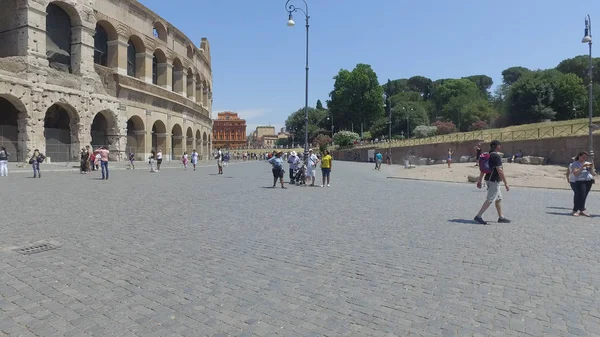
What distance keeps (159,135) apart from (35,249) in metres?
39.1

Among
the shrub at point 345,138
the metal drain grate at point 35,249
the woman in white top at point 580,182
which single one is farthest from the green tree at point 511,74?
the metal drain grate at point 35,249

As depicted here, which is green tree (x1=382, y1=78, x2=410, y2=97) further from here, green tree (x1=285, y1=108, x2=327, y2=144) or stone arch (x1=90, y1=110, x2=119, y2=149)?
stone arch (x1=90, y1=110, x2=119, y2=149)

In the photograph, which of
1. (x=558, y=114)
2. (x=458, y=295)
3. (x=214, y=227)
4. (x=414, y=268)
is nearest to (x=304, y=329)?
(x=458, y=295)

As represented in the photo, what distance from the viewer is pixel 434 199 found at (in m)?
12.6

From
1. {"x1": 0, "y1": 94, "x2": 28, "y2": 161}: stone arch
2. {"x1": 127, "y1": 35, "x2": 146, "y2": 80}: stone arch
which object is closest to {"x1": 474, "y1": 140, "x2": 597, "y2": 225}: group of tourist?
{"x1": 0, "y1": 94, "x2": 28, "y2": 161}: stone arch

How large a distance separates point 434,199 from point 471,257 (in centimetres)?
740

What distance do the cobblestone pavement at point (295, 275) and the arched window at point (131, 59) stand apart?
33186 mm

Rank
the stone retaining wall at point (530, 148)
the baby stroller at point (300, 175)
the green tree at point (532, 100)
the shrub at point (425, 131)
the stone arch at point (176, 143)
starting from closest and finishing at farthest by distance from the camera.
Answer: the baby stroller at point (300, 175), the stone retaining wall at point (530, 148), the stone arch at point (176, 143), the green tree at point (532, 100), the shrub at point (425, 131)

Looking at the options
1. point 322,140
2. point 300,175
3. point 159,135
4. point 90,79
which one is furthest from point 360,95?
point 300,175

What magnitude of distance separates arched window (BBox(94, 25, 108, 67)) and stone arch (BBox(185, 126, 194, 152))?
13.6 metres

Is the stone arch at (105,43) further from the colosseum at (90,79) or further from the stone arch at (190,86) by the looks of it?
the stone arch at (190,86)

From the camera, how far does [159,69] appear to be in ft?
140

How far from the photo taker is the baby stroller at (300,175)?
17.8 metres

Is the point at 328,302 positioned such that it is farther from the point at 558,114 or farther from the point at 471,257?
the point at 558,114
